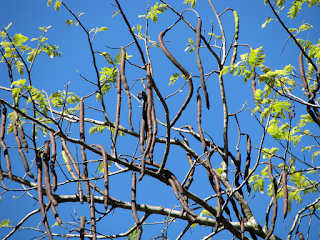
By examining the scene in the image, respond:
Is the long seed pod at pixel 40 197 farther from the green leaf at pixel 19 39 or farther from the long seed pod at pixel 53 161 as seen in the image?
the green leaf at pixel 19 39

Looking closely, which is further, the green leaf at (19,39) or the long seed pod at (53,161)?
the green leaf at (19,39)

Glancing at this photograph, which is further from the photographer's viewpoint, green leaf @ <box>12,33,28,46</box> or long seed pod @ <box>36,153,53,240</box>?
green leaf @ <box>12,33,28,46</box>

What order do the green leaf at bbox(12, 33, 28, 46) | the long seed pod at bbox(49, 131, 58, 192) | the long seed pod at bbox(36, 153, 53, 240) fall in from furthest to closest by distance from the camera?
the green leaf at bbox(12, 33, 28, 46) → the long seed pod at bbox(49, 131, 58, 192) → the long seed pod at bbox(36, 153, 53, 240)

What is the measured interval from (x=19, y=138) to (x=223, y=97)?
2873 mm

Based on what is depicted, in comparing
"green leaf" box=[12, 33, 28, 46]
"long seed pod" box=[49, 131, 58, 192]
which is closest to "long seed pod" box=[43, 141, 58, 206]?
"long seed pod" box=[49, 131, 58, 192]

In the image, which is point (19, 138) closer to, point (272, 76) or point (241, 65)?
point (241, 65)

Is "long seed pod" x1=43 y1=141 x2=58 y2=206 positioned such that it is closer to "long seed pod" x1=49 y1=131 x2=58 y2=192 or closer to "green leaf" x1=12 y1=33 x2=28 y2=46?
"long seed pod" x1=49 y1=131 x2=58 y2=192

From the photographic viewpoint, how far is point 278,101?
368 centimetres

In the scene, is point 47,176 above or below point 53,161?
below

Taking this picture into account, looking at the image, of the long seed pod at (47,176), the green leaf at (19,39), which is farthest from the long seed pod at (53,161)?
the green leaf at (19,39)

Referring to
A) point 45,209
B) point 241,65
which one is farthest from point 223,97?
point 45,209

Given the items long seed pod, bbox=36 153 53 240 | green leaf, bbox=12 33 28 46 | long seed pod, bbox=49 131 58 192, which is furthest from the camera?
green leaf, bbox=12 33 28 46

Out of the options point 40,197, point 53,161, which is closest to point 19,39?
point 53,161

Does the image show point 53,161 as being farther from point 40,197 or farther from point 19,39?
point 19,39
